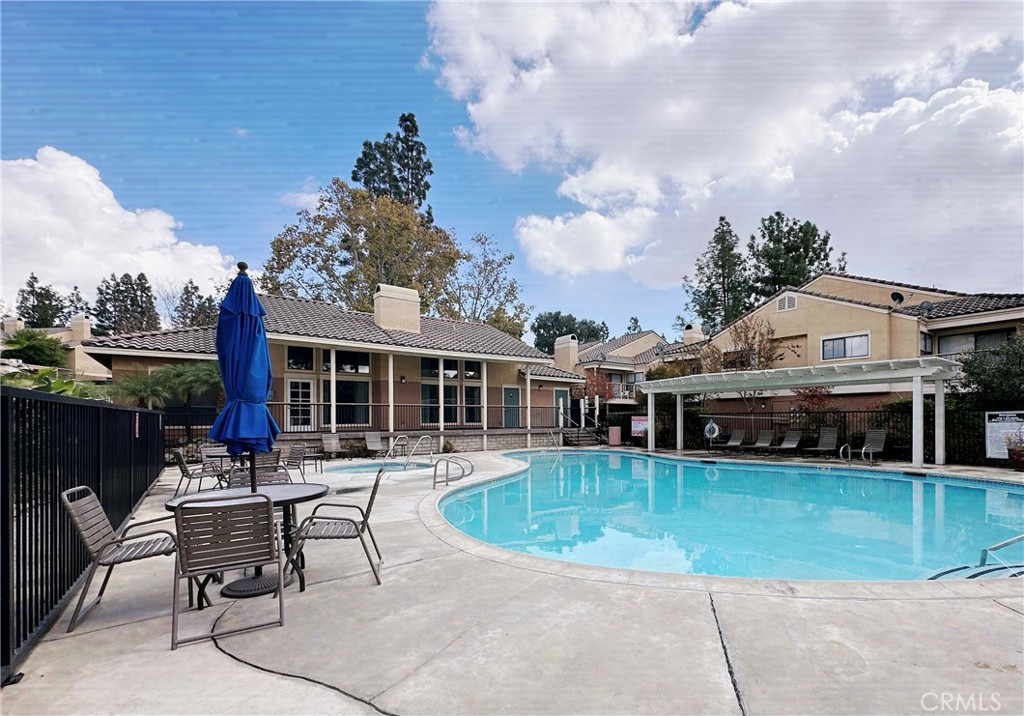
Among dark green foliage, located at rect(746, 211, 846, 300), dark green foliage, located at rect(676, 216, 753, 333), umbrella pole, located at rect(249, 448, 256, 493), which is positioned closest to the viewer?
umbrella pole, located at rect(249, 448, 256, 493)

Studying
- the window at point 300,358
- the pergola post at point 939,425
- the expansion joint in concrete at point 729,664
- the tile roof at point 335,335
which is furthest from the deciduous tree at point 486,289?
the expansion joint in concrete at point 729,664

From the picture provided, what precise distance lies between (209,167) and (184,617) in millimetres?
21824

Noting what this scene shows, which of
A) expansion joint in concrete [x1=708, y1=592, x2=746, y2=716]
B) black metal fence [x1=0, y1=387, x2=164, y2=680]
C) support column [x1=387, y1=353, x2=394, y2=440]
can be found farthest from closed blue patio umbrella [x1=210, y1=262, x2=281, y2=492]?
support column [x1=387, y1=353, x2=394, y2=440]

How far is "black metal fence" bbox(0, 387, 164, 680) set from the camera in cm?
279

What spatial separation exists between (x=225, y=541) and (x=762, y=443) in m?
19.0

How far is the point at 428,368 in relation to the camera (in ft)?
70.7

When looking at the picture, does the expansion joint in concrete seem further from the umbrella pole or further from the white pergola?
the white pergola

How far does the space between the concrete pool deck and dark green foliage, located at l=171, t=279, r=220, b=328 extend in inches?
1680

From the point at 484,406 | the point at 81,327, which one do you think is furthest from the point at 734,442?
the point at 81,327

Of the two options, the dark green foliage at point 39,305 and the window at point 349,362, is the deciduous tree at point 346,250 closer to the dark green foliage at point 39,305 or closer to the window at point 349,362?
the window at point 349,362

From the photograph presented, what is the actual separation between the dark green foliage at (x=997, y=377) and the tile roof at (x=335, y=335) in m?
14.8

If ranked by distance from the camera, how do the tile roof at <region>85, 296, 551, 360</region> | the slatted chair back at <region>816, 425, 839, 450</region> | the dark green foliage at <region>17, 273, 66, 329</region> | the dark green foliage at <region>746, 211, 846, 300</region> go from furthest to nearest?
the dark green foliage at <region>17, 273, 66, 329</region>
the dark green foliage at <region>746, 211, 846, 300</region>
the slatted chair back at <region>816, 425, 839, 450</region>
the tile roof at <region>85, 296, 551, 360</region>

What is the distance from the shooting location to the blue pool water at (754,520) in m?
6.77

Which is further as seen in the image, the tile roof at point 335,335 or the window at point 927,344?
the window at point 927,344
